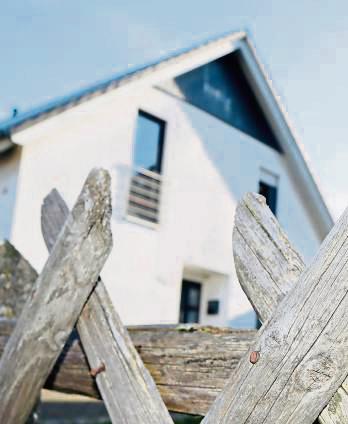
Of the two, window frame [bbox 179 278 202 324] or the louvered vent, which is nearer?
the louvered vent

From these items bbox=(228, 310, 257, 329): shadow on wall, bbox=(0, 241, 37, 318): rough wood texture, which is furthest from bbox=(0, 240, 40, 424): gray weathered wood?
bbox=(228, 310, 257, 329): shadow on wall

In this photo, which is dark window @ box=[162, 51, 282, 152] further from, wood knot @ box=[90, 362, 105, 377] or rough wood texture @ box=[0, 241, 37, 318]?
wood knot @ box=[90, 362, 105, 377]

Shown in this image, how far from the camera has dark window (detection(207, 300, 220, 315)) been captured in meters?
10.9

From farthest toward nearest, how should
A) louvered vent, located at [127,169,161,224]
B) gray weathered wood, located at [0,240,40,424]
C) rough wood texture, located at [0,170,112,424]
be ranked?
1. louvered vent, located at [127,169,161,224]
2. gray weathered wood, located at [0,240,40,424]
3. rough wood texture, located at [0,170,112,424]

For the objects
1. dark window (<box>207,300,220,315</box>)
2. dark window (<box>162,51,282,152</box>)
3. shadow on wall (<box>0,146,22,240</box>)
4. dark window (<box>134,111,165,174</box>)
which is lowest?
dark window (<box>207,300,220,315</box>)

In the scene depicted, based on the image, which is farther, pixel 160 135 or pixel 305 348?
pixel 160 135

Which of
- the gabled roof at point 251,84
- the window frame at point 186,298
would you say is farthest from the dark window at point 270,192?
the window frame at point 186,298

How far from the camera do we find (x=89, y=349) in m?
1.75

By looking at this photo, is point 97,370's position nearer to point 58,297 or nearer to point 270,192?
point 58,297

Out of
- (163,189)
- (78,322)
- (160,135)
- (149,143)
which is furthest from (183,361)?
(160,135)

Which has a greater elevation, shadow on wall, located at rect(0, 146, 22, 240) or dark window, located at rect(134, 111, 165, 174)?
dark window, located at rect(134, 111, 165, 174)

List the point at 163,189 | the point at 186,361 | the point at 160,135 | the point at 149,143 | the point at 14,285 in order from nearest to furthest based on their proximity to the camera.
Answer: the point at 186,361
the point at 14,285
the point at 163,189
the point at 149,143
the point at 160,135

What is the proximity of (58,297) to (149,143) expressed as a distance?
8.21m

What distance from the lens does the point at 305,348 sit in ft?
3.80
